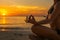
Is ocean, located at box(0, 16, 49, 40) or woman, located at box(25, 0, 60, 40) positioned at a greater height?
woman, located at box(25, 0, 60, 40)

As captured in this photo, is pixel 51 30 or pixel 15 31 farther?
pixel 15 31

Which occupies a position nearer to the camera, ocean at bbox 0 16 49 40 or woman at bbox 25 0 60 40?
woman at bbox 25 0 60 40

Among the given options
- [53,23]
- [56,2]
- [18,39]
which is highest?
[56,2]

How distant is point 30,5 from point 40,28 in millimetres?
25696

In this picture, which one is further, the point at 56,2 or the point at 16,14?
the point at 16,14

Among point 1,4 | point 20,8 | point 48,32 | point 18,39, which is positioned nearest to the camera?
point 48,32

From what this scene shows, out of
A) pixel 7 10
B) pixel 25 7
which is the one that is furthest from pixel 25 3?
pixel 7 10

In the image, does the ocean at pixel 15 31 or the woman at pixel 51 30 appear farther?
the ocean at pixel 15 31

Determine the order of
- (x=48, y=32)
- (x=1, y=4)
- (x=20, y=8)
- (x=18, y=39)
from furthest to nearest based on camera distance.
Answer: (x=20, y=8) < (x=1, y=4) < (x=18, y=39) < (x=48, y=32)

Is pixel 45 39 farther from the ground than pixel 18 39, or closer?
farther from the ground

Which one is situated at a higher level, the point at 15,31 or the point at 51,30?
the point at 51,30

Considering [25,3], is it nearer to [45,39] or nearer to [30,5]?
[30,5]

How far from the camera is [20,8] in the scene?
32062 millimetres

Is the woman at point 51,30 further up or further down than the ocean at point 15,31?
further up
